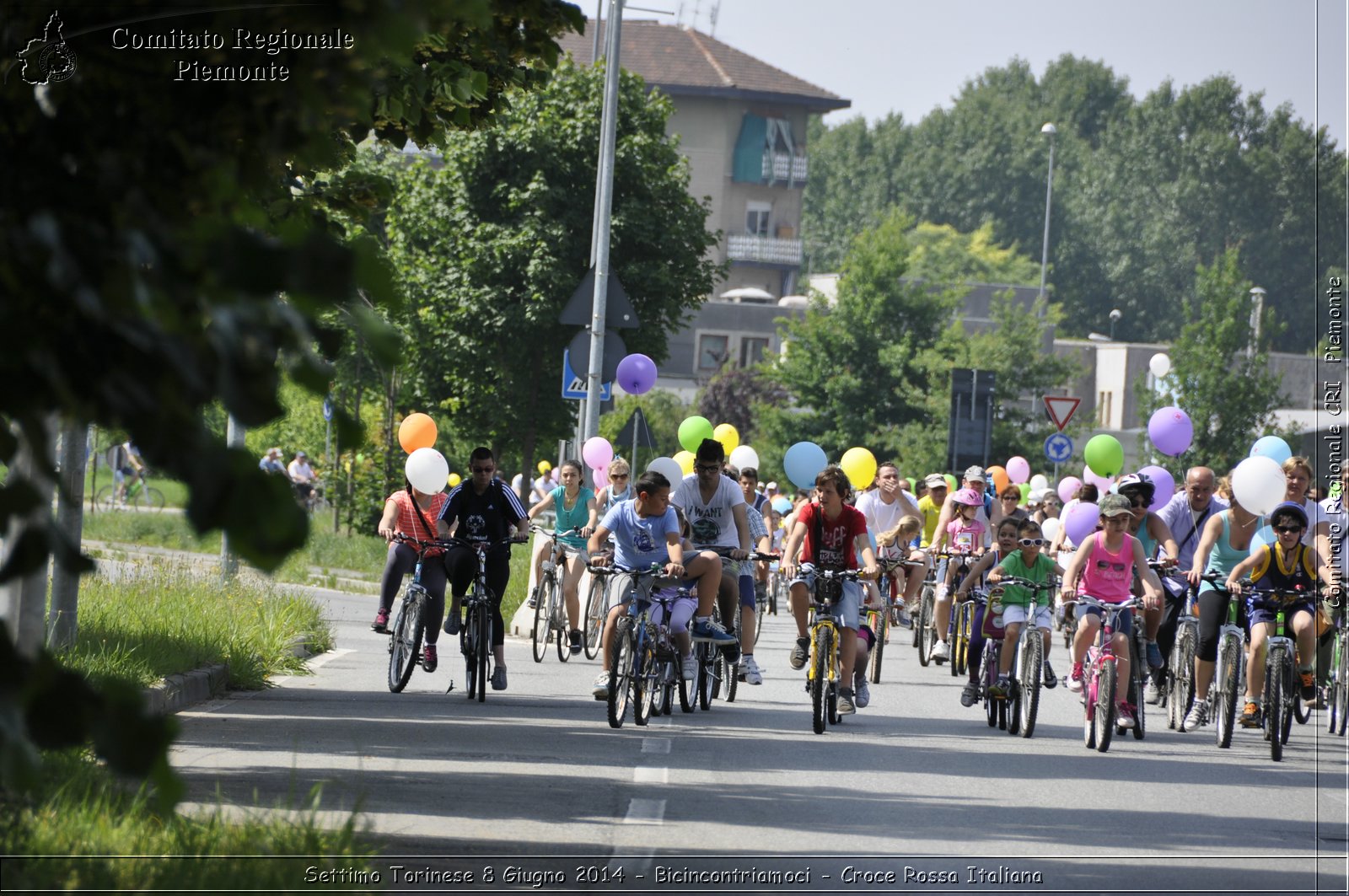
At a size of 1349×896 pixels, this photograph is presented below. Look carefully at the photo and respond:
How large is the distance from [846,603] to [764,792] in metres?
3.42

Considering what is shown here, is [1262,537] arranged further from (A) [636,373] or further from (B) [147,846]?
(B) [147,846]

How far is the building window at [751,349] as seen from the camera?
79688 millimetres

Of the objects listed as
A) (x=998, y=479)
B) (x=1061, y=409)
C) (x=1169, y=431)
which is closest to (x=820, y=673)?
(x=1169, y=431)

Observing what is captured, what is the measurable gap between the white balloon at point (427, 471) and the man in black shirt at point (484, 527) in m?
0.52

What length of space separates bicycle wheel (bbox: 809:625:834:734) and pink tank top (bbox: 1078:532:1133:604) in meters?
1.85

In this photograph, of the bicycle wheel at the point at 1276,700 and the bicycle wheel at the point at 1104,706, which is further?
the bicycle wheel at the point at 1276,700

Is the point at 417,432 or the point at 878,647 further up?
the point at 417,432

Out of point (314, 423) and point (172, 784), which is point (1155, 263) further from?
point (172, 784)

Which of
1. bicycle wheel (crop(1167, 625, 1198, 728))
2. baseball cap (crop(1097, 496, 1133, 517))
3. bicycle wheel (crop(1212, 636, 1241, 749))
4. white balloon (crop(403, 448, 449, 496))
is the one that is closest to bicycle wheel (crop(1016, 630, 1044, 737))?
baseball cap (crop(1097, 496, 1133, 517))

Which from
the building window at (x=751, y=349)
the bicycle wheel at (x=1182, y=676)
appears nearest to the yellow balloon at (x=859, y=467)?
the bicycle wheel at (x=1182, y=676)

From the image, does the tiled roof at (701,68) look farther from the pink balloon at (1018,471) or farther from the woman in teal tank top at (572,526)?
the woman in teal tank top at (572,526)

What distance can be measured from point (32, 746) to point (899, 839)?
19.0 ft

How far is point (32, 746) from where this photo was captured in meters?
2.77

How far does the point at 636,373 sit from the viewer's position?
2278 cm
